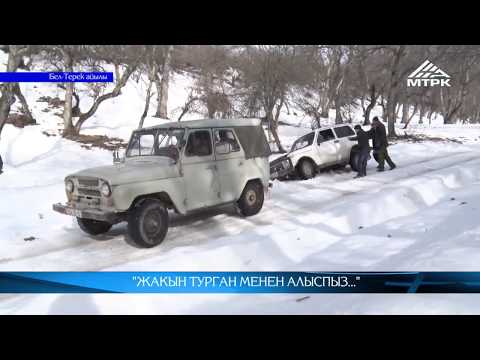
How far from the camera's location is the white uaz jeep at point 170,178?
6.46 metres

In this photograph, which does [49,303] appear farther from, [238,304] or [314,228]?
[314,228]

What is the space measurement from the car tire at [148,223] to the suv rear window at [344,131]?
26.6 ft

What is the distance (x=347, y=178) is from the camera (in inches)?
491

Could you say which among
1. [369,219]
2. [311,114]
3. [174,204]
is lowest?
[369,219]

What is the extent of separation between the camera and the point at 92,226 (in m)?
7.35

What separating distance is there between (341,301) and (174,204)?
3803 mm

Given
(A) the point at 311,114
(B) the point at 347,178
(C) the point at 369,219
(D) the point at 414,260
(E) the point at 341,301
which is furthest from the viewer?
(A) the point at 311,114

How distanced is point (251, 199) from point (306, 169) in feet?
15.7

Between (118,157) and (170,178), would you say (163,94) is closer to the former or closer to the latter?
(118,157)

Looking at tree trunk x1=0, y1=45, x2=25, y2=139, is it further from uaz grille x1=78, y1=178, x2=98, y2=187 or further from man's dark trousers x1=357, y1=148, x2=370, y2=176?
man's dark trousers x1=357, y1=148, x2=370, y2=176

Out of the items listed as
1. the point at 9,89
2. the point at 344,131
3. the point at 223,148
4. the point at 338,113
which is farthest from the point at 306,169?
the point at 9,89

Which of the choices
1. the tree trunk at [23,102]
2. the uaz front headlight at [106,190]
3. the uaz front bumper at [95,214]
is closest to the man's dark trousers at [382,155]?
the uaz front bumper at [95,214]

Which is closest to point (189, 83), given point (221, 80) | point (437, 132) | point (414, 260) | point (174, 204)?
point (221, 80)

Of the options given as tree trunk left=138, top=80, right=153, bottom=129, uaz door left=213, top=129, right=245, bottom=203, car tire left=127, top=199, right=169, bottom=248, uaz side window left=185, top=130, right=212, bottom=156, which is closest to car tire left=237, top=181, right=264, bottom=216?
uaz door left=213, top=129, right=245, bottom=203
